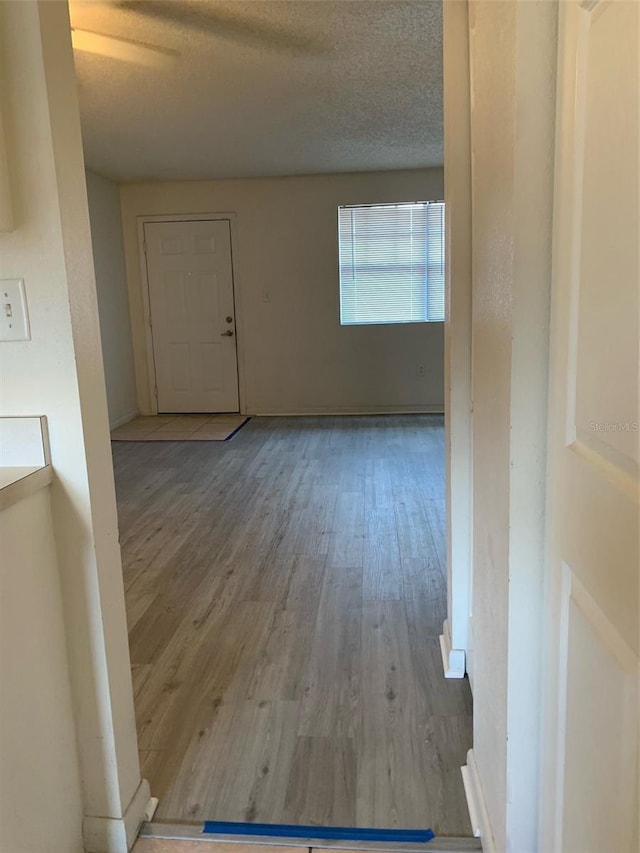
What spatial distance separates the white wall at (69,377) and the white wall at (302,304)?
4903mm

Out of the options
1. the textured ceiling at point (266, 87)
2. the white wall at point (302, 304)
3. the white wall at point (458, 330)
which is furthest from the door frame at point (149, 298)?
the white wall at point (458, 330)

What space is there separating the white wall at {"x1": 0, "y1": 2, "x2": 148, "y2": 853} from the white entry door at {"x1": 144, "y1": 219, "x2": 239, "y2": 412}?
5034 millimetres

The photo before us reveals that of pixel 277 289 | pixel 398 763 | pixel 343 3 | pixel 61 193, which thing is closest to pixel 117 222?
pixel 277 289

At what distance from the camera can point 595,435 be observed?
2.44 feet

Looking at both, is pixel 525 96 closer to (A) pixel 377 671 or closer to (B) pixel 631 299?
(B) pixel 631 299

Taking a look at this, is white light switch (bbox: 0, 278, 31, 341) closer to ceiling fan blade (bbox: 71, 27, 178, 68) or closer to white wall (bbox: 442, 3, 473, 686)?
white wall (bbox: 442, 3, 473, 686)

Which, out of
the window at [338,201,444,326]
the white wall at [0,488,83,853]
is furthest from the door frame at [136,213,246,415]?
the white wall at [0,488,83,853]

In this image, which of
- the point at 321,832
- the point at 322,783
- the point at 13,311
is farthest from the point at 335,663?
the point at 13,311

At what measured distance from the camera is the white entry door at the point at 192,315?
6.04m

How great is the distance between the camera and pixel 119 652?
1.30m

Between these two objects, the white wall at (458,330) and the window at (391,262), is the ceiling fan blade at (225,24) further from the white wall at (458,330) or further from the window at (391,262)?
the window at (391,262)

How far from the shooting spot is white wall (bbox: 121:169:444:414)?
5805mm

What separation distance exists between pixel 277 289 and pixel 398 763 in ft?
16.7

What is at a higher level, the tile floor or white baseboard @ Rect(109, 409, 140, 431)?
white baseboard @ Rect(109, 409, 140, 431)
